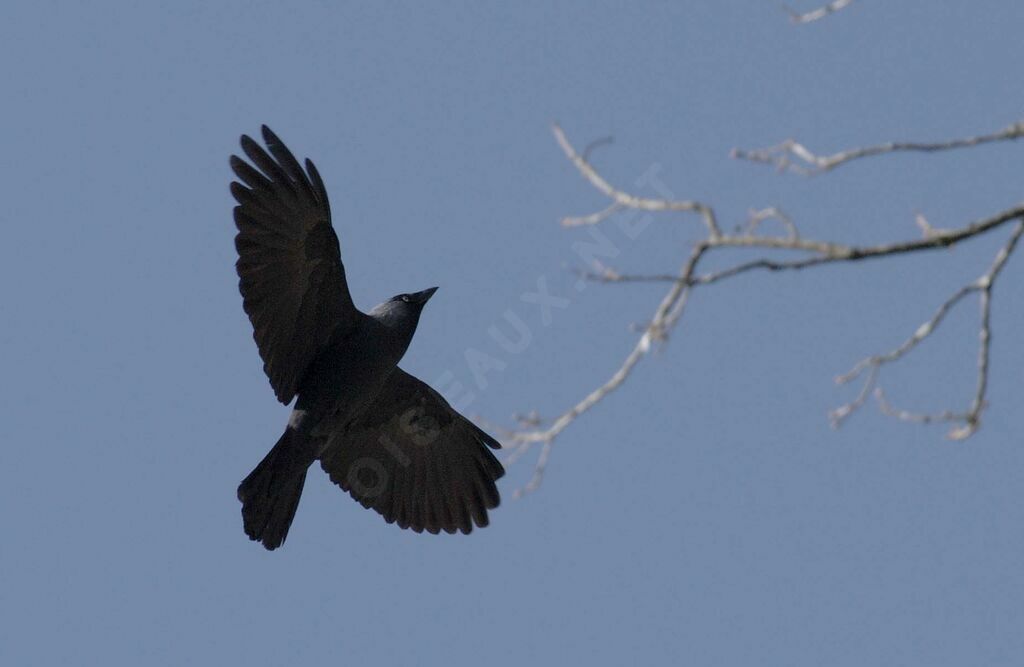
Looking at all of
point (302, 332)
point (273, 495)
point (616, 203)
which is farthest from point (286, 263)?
point (616, 203)

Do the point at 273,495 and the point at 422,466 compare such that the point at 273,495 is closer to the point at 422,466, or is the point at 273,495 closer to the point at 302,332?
the point at 302,332

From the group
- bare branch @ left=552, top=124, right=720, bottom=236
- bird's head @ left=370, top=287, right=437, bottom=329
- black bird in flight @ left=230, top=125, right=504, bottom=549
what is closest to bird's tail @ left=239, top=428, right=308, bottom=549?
black bird in flight @ left=230, top=125, right=504, bottom=549

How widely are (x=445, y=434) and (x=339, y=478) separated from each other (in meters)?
0.88

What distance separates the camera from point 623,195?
165 inches

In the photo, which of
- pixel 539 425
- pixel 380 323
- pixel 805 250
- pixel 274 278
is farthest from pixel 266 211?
pixel 805 250

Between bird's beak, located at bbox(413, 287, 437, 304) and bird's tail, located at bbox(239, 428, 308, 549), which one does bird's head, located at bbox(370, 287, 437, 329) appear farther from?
bird's tail, located at bbox(239, 428, 308, 549)

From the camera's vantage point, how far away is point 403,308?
28.6 feet

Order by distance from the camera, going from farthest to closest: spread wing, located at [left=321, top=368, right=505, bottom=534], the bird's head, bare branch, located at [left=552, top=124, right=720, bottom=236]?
spread wing, located at [left=321, top=368, right=505, bottom=534] < the bird's head < bare branch, located at [left=552, top=124, right=720, bottom=236]

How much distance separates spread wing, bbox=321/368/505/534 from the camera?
9.88 meters

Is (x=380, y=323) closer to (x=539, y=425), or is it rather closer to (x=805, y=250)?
(x=539, y=425)

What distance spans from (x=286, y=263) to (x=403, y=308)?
0.81 meters

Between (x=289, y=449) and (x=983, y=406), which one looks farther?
(x=289, y=449)

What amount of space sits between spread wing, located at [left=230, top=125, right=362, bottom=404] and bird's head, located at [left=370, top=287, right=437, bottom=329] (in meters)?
0.17

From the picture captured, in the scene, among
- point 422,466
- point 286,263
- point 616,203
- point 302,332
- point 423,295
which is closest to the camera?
point 616,203
